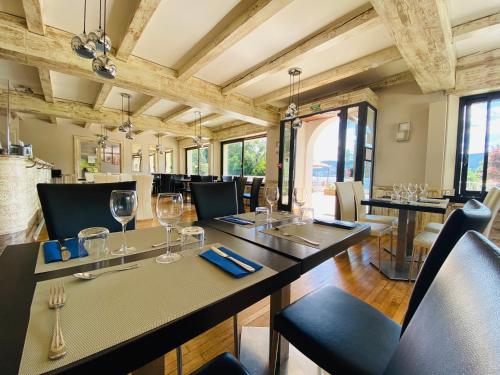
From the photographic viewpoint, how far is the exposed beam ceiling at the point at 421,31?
1.77m

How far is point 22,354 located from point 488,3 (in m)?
3.73

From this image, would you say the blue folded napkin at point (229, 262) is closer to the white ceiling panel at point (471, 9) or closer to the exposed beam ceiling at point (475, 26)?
the white ceiling panel at point (471, 9)

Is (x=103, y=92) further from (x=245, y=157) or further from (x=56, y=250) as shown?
(x=56, y=250)

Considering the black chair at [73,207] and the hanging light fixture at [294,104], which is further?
the hanging light fixture at [294,104]

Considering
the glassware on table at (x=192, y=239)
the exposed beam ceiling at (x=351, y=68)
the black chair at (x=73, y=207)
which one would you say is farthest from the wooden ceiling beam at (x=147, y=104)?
the glassware on table at (x=192, y=239)

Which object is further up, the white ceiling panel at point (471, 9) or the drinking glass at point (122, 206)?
the white ceiling panel at point (471, 9)

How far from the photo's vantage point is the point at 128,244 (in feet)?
3.09

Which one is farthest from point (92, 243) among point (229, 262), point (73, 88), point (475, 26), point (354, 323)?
point (73, 88)

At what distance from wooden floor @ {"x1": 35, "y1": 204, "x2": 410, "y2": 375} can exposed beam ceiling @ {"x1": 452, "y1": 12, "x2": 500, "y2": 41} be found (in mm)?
2678

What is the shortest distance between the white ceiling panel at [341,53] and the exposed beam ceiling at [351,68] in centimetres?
6

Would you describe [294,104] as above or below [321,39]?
below

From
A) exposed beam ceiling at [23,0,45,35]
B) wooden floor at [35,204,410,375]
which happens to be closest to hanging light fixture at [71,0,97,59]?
exposed beam ceiling at [23,0,45,35]

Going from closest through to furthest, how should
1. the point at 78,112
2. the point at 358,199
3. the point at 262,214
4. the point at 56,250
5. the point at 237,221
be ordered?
the point at 56,250 → the point at 237,221 → the point at 262,214 → the point at 358,199 → the point at 78,112

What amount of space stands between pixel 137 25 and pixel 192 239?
2.55 m
